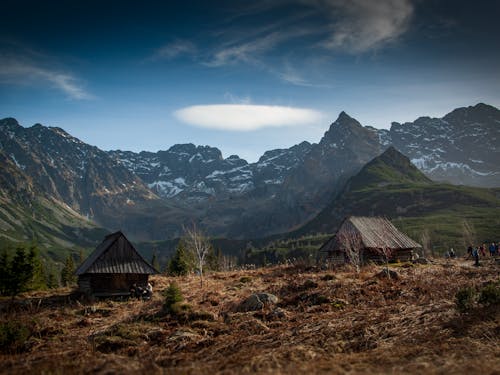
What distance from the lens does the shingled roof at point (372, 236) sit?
182 feet

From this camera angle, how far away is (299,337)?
14938 millimetres

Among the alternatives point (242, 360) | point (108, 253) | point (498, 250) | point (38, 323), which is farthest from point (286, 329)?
point (498, 250)

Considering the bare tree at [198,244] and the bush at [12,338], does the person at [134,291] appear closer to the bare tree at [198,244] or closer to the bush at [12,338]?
the bare tree at [198,244]

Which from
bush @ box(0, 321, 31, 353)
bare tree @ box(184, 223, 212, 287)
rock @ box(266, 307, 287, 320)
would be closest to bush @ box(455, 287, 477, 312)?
rock @ box(266, 307, 287, 320)

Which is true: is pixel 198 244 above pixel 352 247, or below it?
above

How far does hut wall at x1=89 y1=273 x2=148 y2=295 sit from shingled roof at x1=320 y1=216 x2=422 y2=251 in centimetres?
2830

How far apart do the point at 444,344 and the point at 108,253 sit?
115ft

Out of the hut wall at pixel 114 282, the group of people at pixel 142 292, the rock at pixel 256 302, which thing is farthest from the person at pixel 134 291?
the rock at pixel 256 302

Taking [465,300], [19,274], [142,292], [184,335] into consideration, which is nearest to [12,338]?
[184,335]

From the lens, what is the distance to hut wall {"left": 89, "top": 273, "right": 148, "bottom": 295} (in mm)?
39031

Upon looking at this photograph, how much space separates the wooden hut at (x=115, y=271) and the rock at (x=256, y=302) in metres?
20.1

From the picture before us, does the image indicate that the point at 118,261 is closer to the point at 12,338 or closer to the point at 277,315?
the point at 12,338

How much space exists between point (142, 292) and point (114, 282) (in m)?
5.99

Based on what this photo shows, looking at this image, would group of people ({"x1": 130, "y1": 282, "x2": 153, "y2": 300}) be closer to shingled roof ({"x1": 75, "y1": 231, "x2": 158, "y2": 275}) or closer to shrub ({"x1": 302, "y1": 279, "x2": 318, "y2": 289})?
shingled roof ({"x1": 75, "y1": 231, "x2": 158, "y2": 275})
